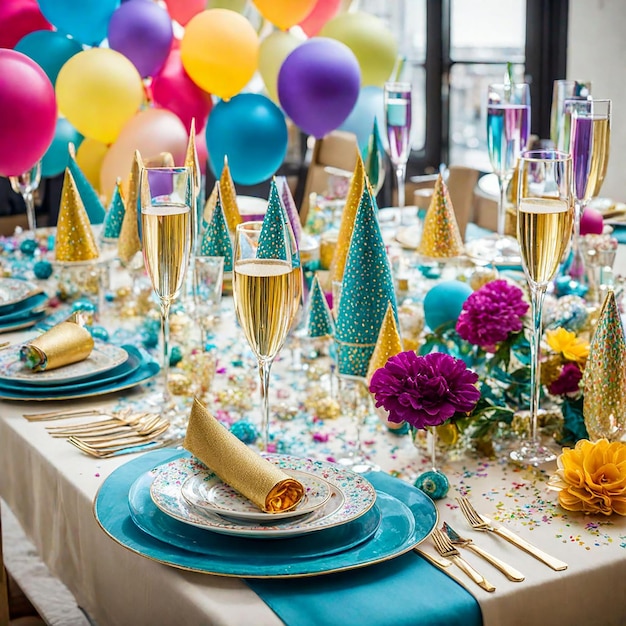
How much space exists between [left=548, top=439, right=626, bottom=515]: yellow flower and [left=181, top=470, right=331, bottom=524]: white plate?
273 mm

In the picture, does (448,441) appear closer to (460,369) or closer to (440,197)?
(460,369)

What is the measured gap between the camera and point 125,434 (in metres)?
1.32

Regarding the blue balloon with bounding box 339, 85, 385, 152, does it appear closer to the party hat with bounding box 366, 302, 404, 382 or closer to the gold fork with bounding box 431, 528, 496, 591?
the party hat with bounding box 366, 302, 404, 382

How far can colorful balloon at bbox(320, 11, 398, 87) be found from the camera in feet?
10.0

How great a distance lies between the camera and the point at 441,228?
6.25 ft

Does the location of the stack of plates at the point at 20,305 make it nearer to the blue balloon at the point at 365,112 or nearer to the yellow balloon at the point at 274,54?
the yellow balloon at the point at 274,54

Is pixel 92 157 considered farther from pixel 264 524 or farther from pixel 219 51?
pixel 264 524

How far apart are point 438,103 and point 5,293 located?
410cm

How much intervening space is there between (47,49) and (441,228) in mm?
1523

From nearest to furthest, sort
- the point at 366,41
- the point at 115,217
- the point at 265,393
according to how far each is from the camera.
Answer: the point at 265,393, the point at 115,217, the point at 366,41

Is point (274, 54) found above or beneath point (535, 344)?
above

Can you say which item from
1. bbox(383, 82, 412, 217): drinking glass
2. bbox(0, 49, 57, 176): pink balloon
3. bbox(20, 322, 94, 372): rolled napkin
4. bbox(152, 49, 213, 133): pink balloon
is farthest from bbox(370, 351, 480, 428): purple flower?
bbox(152, 49, 213, 133): pink balloon

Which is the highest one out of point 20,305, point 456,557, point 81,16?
point 81,16

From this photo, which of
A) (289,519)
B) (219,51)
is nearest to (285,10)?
(219,51)
